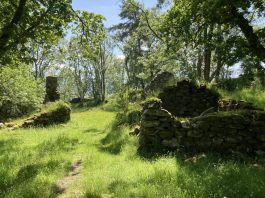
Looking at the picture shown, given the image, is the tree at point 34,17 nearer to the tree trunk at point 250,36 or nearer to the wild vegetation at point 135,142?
the wild vegetation at point 135,142

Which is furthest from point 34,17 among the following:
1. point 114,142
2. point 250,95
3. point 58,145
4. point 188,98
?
point 250,95

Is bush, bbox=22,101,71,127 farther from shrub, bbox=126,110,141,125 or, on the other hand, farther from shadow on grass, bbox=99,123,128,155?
shadow on grass, bbox=99,123,128,155

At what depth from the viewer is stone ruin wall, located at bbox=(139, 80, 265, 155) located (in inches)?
389

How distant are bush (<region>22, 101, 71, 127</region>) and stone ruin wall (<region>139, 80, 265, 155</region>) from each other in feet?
38.9

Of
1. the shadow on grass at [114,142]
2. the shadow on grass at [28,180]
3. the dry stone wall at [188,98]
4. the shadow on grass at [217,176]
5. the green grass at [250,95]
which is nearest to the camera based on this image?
the shadow on grass at [217,176]

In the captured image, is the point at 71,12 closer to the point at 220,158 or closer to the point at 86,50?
the point at 86,50

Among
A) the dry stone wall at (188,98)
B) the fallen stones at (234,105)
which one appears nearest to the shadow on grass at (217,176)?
A: the fallen stones at (234,105)

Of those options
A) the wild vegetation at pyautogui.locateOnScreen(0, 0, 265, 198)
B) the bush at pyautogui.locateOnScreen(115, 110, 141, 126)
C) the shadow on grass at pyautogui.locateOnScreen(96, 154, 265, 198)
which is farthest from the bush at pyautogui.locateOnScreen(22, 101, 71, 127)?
the shadow on grass at pyautogui.locateOnScreen(96, 154, 265, 198)

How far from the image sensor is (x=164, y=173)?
26.1 feet

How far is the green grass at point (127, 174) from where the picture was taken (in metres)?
6.90

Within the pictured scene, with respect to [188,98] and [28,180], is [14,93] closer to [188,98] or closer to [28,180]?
[188,98]

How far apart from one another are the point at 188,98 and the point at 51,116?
34.9 feet

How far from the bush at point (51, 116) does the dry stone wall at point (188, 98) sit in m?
9.28

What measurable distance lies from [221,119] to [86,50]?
6763 mm
